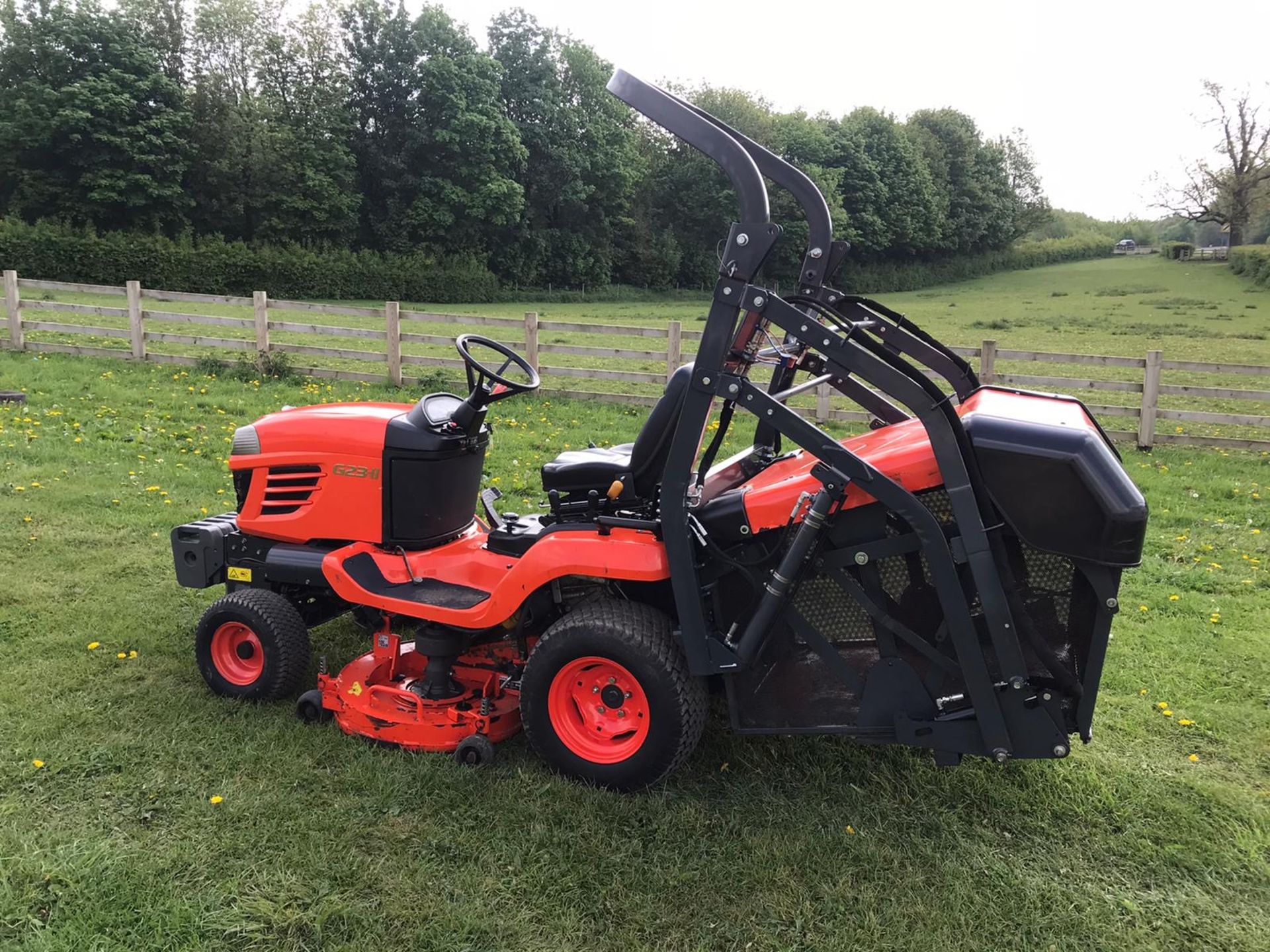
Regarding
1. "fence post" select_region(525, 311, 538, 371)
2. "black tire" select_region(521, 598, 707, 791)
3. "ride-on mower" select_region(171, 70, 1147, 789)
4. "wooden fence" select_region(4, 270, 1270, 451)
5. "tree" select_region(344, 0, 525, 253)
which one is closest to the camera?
"ride-on mower" select_region(171, 70, 1147, 789)

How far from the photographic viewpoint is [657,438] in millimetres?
3574

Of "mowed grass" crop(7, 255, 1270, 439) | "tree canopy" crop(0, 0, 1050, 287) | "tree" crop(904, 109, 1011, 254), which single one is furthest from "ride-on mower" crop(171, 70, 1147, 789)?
"tree" crop(904, 109, 1011, 254)

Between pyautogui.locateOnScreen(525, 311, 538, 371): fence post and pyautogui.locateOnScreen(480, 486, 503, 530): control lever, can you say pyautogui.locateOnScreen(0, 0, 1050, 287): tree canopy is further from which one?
pyautogui.locateOnScreen(480, 486, 503, 530): control lever

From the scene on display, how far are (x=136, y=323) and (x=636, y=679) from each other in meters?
11.2

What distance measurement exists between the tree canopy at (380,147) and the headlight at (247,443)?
2901 cm

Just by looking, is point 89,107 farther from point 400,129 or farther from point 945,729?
point 945,729

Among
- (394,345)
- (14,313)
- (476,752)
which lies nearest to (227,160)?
(14,313)

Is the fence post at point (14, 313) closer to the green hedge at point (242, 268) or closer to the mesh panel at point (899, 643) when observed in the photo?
the green hedge at point (242, 268)

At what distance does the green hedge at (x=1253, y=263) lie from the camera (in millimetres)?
36625

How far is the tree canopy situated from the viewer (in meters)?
32.3

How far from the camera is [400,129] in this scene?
A: 39344 mm

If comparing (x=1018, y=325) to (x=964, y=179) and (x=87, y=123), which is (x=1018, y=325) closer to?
(x=87, y=123)

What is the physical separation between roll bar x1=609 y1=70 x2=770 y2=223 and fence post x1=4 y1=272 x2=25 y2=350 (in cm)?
1244

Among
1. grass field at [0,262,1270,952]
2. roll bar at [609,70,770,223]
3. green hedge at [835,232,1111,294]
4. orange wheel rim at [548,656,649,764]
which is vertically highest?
green hedge at [835,232,1111,294]
